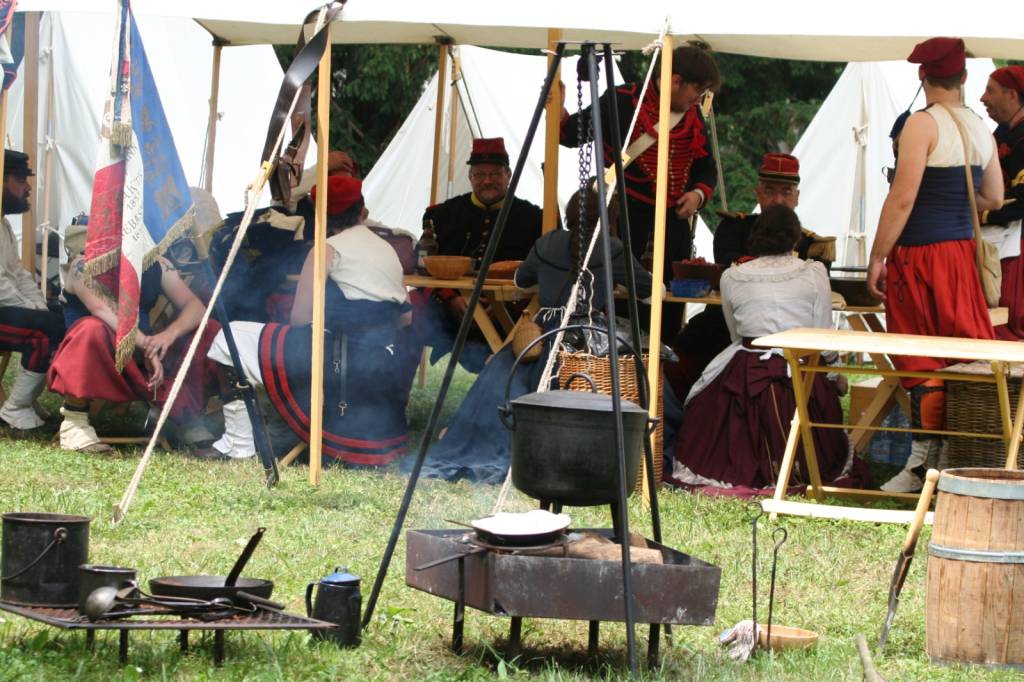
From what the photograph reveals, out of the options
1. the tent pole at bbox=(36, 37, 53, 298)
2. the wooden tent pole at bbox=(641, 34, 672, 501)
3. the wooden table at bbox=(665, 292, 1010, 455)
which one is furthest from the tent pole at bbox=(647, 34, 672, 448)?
the tent pole at bbox=(36, 37, 53, 298)

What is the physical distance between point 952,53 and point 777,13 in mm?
654

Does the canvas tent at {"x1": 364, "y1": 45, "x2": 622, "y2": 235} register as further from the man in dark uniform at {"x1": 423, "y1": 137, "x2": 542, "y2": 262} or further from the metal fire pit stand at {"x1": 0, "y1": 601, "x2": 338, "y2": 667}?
the metal fire pit stand at {"x1": 0, "y1": 601, "x2": 338, "y2": 667}

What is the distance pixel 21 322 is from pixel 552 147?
2.57 m

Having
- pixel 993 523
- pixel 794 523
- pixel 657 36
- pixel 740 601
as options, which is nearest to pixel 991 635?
pixel 993 523

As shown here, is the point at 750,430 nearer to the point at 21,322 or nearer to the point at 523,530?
the point at 523,530

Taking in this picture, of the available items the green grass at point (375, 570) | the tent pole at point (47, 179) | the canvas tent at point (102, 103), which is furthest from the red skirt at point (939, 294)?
the canvas tent at point (102, 103)

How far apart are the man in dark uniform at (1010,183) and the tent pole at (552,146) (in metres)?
1.82

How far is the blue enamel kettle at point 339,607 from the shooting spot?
130 inches

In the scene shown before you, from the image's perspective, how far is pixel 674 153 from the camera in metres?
6.87

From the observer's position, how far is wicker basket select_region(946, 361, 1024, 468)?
5473 millimetres

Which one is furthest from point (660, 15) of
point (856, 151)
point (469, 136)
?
point (856, 151)

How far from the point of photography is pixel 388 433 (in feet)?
20.3

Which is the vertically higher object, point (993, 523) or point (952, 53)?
point (952, 53)

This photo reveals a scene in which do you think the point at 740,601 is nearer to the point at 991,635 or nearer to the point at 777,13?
the point at 991,635
